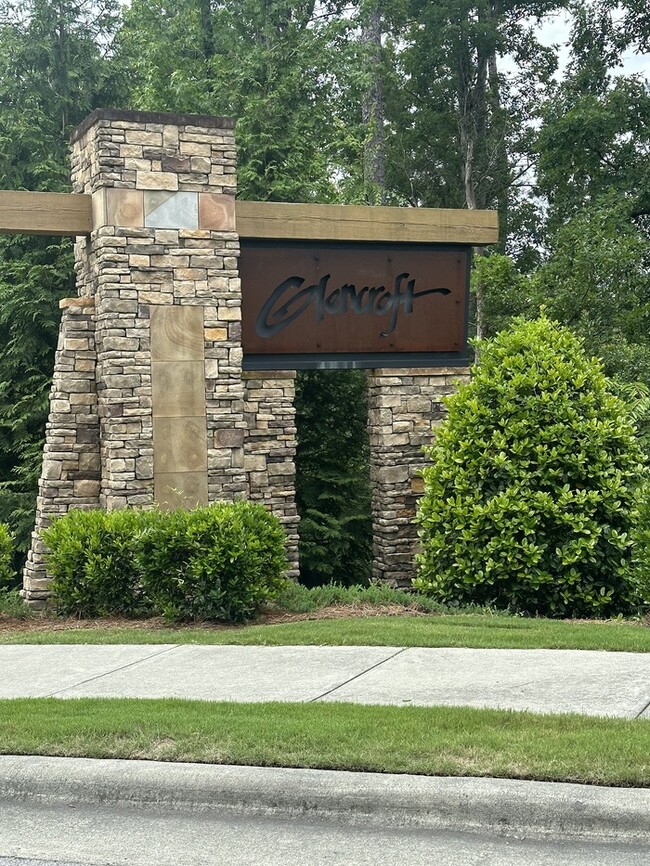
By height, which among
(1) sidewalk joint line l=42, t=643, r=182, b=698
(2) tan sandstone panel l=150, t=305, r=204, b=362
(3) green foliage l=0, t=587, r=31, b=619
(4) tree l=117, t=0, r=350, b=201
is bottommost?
(3) green foliage l=0, t=587, r=31, b=619

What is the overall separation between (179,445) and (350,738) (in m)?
7.07

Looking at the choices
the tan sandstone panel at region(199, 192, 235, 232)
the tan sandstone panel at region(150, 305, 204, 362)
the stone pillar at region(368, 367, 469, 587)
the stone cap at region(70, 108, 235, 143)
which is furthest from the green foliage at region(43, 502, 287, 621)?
the stone cap at region(70, 108, 235, 143)

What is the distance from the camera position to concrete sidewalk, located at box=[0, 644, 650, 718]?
7.04 m

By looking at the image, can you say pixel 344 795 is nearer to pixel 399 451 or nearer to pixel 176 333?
pixel 176 333

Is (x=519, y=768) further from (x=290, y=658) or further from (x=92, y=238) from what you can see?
(x=92, y=238)

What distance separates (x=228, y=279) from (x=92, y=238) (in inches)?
60.8

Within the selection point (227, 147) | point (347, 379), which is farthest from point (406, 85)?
point (227, 147)

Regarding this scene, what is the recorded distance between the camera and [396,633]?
9.32m

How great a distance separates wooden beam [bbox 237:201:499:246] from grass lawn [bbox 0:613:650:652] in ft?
15.8

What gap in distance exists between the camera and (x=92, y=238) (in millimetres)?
12742

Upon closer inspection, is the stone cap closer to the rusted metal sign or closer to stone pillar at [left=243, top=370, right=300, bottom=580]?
the rusted metal sign

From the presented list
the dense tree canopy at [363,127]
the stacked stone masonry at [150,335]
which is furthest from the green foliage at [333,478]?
the stacked stone masonry at [150,335]

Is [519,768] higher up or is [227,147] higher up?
[227,147]

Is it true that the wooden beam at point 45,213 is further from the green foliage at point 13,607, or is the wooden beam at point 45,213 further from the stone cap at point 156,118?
the green foliage at point 13,607
